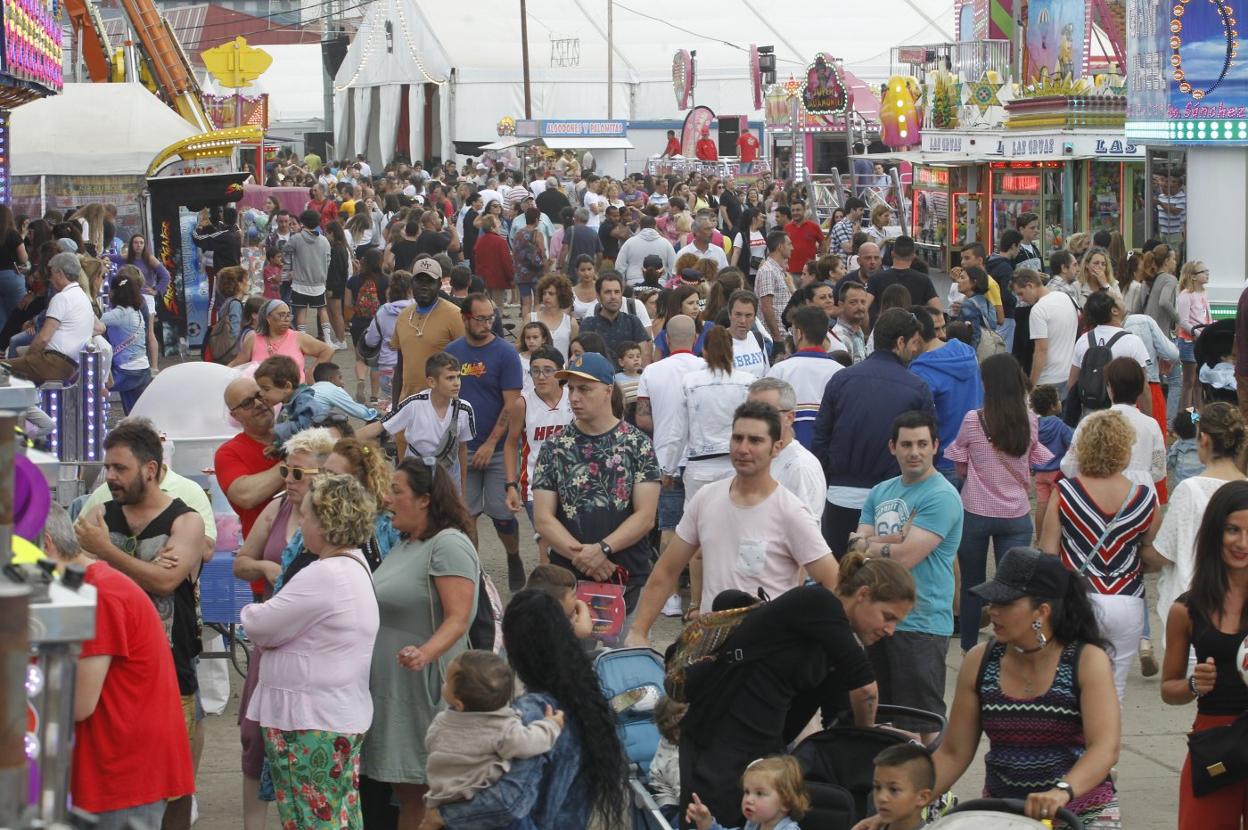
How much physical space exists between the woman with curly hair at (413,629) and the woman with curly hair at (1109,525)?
271 cm

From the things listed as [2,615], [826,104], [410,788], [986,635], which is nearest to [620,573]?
[410,788]

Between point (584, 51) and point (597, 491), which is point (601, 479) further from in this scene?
point (584, 51)

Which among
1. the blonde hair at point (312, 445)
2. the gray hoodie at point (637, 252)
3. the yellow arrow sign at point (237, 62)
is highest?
the yellow arrow sign at point (237, 62)

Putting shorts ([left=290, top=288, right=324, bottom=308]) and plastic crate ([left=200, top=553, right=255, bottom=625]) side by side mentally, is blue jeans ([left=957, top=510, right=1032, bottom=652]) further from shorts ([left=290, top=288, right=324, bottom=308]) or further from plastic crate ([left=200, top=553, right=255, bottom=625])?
shorts ([left=290, top=288, right=324, bottom=308])

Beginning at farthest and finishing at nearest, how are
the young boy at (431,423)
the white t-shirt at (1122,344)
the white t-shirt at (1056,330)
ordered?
the white t-shirt at (1056,330) < the white t-shirt at (1122,344) < the young boy at (431,423)

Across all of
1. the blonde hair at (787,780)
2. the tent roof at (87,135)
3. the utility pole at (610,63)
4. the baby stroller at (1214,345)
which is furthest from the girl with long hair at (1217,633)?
the utility pole at (610,63)

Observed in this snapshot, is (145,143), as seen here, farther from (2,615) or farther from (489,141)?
(489,141)

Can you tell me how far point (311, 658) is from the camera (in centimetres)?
539

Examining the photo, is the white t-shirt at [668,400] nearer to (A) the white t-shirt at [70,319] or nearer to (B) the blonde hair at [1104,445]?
(B) the blonde hair at [1104,445]

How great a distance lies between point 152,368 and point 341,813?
1021cm

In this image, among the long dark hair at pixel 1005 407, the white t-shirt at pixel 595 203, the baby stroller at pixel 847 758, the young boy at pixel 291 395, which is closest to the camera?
the baby stroller at pixel 847 758

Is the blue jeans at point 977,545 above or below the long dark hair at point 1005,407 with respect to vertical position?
below

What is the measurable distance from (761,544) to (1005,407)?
7.52 feet

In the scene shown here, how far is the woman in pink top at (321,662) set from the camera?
5.36 metres
